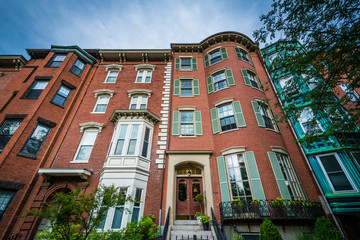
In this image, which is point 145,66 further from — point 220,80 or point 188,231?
point 188,231

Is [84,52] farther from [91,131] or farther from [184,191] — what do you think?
[184,191]

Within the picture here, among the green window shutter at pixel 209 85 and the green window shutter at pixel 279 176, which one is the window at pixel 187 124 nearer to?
the green window shutter at pixel 209 85

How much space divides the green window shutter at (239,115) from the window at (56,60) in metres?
15.3

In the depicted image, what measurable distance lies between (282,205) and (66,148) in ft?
42.8

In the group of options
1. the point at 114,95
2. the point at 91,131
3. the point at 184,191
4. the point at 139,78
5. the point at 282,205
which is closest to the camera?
the point at 282,205

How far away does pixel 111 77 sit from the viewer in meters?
15.0

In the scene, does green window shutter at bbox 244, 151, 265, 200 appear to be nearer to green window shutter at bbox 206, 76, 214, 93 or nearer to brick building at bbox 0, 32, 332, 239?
brick building at bbox 0, 32, 332, 239

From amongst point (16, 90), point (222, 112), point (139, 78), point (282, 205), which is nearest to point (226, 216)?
point (282, 205)

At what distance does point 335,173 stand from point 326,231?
4.07m

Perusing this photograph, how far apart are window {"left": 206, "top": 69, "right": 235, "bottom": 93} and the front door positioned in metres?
7.29

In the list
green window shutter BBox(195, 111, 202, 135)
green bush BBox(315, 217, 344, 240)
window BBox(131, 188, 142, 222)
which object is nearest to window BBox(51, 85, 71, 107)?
window BBox(131, 188, 142, 222)

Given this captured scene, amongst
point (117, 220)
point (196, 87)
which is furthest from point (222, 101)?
point (117, 220)

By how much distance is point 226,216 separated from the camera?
7.66 m

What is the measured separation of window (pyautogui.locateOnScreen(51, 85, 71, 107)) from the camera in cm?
1176
